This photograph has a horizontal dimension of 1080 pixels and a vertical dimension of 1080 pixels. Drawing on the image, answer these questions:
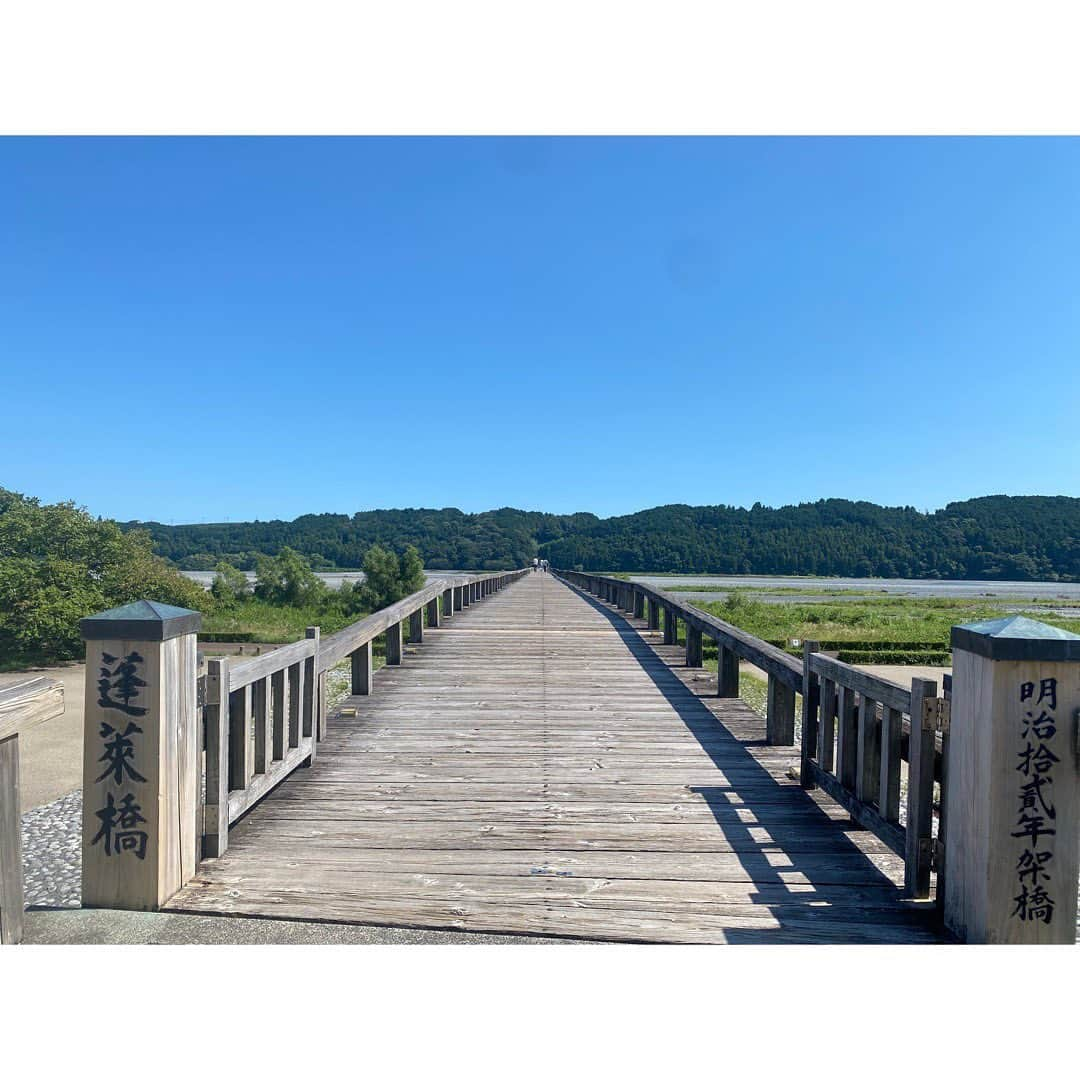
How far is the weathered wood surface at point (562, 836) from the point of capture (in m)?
2.56

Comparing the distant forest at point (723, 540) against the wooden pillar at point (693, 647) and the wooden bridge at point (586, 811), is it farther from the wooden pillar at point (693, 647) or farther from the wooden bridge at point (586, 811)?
the wooden bridge at point (586, 811)

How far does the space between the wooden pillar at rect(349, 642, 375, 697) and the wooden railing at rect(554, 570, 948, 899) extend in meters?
3.20

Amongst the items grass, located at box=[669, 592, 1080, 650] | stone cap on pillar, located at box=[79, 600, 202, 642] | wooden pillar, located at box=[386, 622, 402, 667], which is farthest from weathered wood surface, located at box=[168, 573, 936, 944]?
grass, located at box=[669, 592, 1080, 650]

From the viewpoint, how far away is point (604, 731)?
5074 millimetres

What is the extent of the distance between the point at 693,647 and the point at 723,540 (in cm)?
13630

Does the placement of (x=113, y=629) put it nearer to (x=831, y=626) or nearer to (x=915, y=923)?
(x=915, y=923)

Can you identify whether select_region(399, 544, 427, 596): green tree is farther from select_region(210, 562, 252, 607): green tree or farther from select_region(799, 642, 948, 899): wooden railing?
select_region(799, 642, 948, 899): wooden railing

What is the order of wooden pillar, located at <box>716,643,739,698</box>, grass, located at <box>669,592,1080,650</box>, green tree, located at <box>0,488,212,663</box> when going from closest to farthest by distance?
wooden pillar, located at <box>716,643,739,698</box>, green tree, located at <box>0,488,212,663</box>, grass, located at <box>669,592,1080,650</box>

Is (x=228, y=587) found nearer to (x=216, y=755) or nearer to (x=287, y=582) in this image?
(x=287, y=582)

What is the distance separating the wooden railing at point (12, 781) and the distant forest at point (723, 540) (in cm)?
10869

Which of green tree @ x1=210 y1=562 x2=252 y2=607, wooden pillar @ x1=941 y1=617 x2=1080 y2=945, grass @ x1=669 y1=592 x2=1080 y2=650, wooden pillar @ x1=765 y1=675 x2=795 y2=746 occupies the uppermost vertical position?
wooden pillar @ x1=941 y1=617 x2=1080 y2=945

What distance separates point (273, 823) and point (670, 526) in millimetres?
144839

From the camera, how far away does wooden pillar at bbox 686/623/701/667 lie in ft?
24.6

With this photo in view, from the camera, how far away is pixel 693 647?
7559 mm
